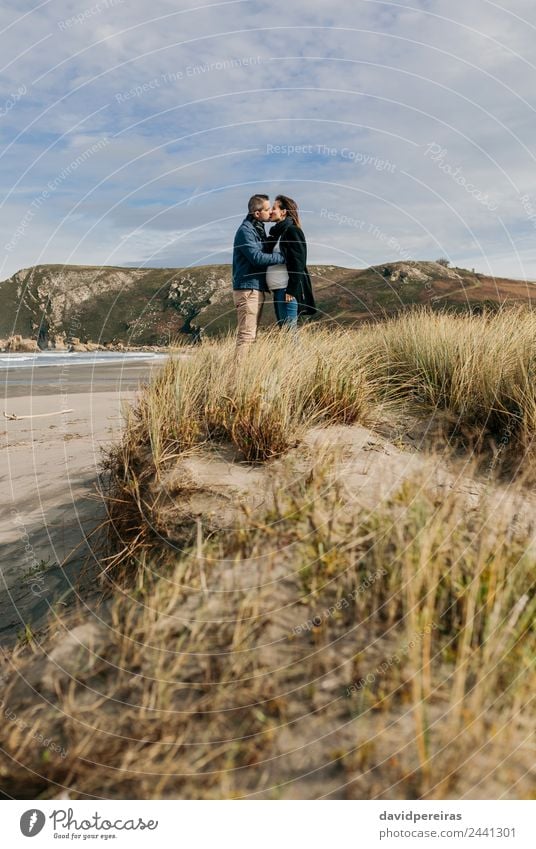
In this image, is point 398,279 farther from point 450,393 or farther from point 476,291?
point 450,393

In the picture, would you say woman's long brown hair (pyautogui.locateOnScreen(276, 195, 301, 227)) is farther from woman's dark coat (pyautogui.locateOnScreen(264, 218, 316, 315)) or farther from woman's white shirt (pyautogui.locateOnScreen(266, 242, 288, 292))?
woman's white shirt (pyautogui.locateOnScreen(266, 242, 288, 292))

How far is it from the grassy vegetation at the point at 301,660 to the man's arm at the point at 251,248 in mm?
3606

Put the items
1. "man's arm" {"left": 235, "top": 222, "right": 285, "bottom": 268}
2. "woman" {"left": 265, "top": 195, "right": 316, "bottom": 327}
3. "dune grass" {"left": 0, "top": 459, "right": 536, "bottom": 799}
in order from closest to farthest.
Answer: "dune grass" {"left": 0, "top": 459, "right": 536, "bottom": 799}
"man's arm" {"left": 235, "top": 222, "right": 285, "bottom": 268}
"woman" {"left": 265, "top": 195, "right": 316, "bottom": 327}

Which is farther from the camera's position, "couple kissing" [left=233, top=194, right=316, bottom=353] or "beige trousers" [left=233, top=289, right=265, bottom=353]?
"beige trousers" [left=233, top=289, right=265, bottom=353]

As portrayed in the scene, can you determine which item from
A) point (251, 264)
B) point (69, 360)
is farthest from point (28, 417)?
point (69, 360)

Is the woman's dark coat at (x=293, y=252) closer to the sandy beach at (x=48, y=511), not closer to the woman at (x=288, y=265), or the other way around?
the woman at (x=288, y=265)

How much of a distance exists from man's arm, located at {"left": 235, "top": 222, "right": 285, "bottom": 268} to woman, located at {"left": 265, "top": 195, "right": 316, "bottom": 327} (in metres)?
0.29

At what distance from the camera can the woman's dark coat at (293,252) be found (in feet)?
22.1

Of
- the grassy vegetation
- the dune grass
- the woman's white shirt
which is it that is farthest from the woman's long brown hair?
the dune grass

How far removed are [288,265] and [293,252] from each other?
0.16m

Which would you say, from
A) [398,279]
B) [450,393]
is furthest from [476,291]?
[450,393]

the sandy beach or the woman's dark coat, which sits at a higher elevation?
the woman's dark coat

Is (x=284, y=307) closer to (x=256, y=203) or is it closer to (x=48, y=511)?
(x=256, y=203)

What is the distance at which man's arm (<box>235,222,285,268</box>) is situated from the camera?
650cm
